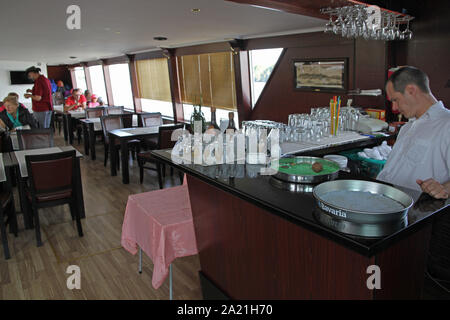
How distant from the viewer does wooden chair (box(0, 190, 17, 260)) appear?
125 inches

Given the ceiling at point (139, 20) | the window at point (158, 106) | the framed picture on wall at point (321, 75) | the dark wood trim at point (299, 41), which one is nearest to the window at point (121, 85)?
the window at point (158, 106)

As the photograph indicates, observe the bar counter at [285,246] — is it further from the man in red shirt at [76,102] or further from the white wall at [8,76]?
the white wall at [8,76]

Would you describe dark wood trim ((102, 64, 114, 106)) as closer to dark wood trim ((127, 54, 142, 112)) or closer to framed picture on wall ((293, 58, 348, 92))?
dark wood trim ((127, 54, 142, 112))

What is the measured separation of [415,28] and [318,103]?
158 centimetres

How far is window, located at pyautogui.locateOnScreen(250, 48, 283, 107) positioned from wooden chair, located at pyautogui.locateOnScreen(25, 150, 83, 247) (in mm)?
3679

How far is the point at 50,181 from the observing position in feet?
11.3

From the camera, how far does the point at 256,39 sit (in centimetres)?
590

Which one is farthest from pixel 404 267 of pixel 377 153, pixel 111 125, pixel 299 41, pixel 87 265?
pixel 111 125

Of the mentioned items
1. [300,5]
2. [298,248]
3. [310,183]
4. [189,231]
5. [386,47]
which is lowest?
[189,231]

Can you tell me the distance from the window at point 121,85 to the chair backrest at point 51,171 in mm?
8132

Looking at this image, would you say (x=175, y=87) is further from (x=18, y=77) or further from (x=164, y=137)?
(x=18, y=77)

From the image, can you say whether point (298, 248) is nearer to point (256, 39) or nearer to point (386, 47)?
point (386, 47)

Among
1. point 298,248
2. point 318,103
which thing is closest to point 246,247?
point 298,248

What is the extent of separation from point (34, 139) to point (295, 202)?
13.7 feet
